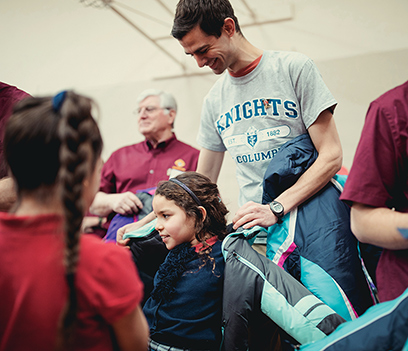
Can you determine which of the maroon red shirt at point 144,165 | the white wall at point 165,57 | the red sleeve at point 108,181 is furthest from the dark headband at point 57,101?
the white wall at point 165,57

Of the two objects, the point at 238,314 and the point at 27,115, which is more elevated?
the point at 27,115

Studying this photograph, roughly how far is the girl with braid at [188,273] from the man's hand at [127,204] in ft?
1.42

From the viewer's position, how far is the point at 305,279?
1.16 meters

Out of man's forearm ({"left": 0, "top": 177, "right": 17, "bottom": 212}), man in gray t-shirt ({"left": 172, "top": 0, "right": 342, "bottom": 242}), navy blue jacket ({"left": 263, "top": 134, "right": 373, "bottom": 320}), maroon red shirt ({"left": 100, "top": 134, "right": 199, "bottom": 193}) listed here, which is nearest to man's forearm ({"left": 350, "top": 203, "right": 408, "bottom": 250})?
navy blue jacket ({"left": 263, "top": 134, "right": 373, "bottom": 320})

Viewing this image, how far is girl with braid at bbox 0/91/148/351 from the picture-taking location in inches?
23.9

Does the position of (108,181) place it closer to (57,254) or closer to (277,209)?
(277,209)

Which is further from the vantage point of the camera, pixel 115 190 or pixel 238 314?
pixel 115 190

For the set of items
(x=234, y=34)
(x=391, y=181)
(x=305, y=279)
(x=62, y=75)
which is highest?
(x=62, y=75)

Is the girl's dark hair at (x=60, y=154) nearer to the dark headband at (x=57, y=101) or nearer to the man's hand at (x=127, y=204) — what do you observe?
the dark headband at (x=57, y=101)

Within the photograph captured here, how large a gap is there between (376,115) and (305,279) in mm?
543

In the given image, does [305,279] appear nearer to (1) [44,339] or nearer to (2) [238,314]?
(2) [238,314]

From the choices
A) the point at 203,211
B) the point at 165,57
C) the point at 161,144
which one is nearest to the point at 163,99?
the point at 161,144

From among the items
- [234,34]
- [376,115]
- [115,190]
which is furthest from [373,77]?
[376,115]

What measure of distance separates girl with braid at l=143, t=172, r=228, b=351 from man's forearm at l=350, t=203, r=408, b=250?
1.79ft
